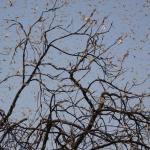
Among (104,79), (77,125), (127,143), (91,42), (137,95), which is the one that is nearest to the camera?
(127,143)

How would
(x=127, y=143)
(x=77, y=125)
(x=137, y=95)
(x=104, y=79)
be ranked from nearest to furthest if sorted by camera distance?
1. (x=127, y=143)
2. (x=77, y=125)
3. (x=137, y=95)
4. (x=104, y=79)

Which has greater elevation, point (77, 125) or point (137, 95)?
point (137, 95)

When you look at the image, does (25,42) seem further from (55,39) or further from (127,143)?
(127,143)

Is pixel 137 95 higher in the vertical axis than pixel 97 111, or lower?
higher

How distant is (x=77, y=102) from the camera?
19.2ft

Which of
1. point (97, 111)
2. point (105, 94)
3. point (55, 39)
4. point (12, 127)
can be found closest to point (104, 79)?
point (105, 94)

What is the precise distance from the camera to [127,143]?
4926mm

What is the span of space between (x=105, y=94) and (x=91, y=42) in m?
1.28

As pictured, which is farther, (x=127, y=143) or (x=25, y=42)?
(x=25, y=42)

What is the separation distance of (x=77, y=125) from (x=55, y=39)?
2073 mm

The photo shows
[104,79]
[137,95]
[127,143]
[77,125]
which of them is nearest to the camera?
[127,143]

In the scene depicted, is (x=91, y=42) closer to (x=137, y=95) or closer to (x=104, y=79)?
(x=104, y=79)

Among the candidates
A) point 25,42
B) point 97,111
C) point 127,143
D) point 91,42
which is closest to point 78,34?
point 91,42

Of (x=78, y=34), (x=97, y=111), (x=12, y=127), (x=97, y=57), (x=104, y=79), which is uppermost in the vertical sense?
(x=78, y=34)
